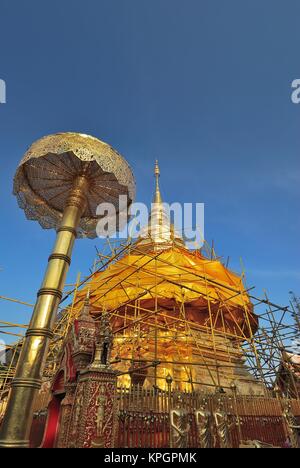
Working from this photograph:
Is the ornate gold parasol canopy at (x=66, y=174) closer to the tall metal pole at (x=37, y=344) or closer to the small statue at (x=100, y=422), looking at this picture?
the tall metal pole at (x=37, y=344)

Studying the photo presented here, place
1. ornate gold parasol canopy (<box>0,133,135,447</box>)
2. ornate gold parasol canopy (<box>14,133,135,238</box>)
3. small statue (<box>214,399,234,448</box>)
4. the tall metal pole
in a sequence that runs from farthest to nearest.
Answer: ornate gold parasol canopy (<box>14,133,135,238</box>), small statue (<box>214,399,234,448</box>), ornate gold parasol canopy (<box>0,133,135,447</box>), the tall metal pole

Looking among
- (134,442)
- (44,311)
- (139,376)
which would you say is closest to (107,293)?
(139,376)

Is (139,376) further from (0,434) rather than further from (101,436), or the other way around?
(0,434)

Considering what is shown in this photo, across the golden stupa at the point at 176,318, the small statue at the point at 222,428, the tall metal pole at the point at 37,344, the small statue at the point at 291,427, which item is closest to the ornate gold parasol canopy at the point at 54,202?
the tall metal pole at the point at 37,344

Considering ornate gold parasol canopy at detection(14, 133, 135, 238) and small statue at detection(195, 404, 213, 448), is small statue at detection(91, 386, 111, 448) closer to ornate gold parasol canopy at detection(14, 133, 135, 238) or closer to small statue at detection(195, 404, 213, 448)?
small statue at detection(195, 404, 213, 448)

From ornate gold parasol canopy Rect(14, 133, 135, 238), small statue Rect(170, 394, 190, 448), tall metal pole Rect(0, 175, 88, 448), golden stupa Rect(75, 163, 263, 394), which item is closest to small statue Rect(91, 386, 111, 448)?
tall metal pole Rect(0, 175, 88, 448)

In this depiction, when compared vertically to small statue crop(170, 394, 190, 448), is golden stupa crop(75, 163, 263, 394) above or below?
above

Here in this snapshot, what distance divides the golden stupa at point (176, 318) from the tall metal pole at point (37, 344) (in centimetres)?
503

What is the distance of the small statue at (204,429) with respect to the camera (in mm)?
4695

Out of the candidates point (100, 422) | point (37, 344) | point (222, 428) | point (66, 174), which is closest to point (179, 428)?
point (222, 428)

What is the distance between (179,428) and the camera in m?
4.50

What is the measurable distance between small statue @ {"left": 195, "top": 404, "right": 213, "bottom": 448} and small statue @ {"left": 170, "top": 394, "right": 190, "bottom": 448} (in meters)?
0.35

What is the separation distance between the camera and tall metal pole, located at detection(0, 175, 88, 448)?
318 cm

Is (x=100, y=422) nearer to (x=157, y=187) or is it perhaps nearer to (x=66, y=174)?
(x=66, y=174)
